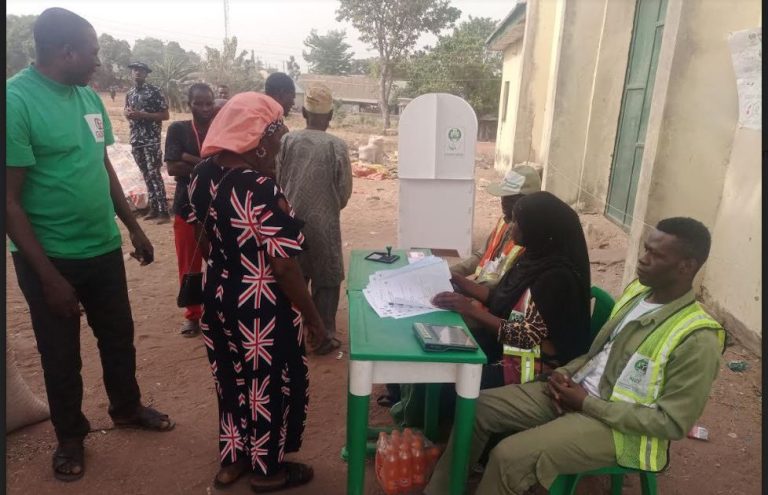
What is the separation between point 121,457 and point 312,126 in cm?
219

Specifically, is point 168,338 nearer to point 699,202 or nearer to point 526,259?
point 526,259

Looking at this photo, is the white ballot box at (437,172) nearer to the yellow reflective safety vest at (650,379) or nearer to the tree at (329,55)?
the yellow reflective safety vest at (650,379)

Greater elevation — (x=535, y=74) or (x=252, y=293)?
(x=535, y=74)

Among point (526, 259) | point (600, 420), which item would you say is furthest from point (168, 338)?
point (600, 420)

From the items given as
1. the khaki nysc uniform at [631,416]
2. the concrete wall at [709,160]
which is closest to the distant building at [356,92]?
the concrete wall at [709,160]

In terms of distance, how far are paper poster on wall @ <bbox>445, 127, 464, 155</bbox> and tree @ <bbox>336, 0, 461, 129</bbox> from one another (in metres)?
21.3

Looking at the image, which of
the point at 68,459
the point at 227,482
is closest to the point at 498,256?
the point at 227,482

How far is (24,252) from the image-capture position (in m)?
2.04

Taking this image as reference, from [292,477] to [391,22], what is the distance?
2549cm

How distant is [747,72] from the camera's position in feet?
12.0

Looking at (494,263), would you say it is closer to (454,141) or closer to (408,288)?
(408,288)

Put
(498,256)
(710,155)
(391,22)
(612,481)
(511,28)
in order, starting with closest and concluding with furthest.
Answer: (612,481) → (498,256) → (710,155) → (511,28) → (391,22)

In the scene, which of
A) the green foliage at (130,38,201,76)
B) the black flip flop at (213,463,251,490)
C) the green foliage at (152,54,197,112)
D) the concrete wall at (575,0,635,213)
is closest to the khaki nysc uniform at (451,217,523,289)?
the black flip flop at (213,463,251,490)

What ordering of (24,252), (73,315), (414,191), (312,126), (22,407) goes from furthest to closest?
(414,191) < (312,126) < (22,407) < (73,315) < (24,252)
